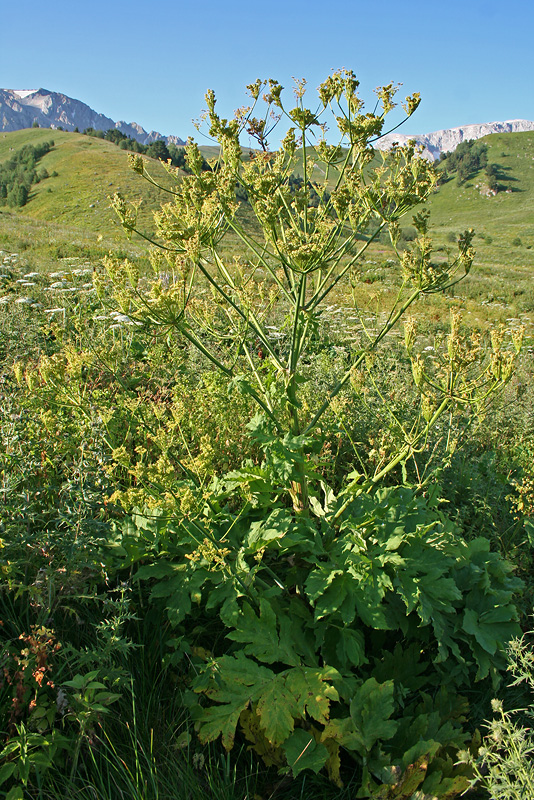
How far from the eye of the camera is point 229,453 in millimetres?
4293

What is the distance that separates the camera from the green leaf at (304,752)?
2.23 meters

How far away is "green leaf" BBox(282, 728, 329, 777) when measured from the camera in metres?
2.23

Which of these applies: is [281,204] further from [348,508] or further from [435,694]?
[435,694]

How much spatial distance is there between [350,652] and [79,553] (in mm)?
1606

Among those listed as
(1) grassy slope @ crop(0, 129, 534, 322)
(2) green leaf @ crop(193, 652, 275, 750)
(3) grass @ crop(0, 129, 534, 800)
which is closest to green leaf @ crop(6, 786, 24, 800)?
(3) grass @ crop(0, 129, 534, 800)

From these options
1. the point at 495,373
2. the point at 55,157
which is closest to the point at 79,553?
the point at 495,373

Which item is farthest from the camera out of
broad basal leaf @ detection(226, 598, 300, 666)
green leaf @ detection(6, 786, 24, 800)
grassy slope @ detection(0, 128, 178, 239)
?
grassy slope @ detection(0, 128, 178, 239)

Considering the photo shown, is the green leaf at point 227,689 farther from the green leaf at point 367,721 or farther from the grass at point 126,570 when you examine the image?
the green leaf at point 367,721

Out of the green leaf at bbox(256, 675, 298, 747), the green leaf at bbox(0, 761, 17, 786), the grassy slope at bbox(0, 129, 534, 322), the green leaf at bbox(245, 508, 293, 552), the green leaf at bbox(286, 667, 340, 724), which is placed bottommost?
the green leaf at bbox(256, 675, 298, 747)

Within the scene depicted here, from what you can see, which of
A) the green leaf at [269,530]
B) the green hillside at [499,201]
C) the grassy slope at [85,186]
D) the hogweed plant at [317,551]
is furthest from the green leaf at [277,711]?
the green hillside at [499,201]

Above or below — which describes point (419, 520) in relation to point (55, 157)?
below

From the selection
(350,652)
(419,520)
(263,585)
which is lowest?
(350,652)

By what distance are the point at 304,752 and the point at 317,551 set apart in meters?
0.99

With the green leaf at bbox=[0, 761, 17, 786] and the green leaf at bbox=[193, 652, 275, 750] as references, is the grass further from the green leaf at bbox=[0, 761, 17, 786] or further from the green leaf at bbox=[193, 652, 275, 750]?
the green leaf at bbox=[0, 761, 17, 786]
